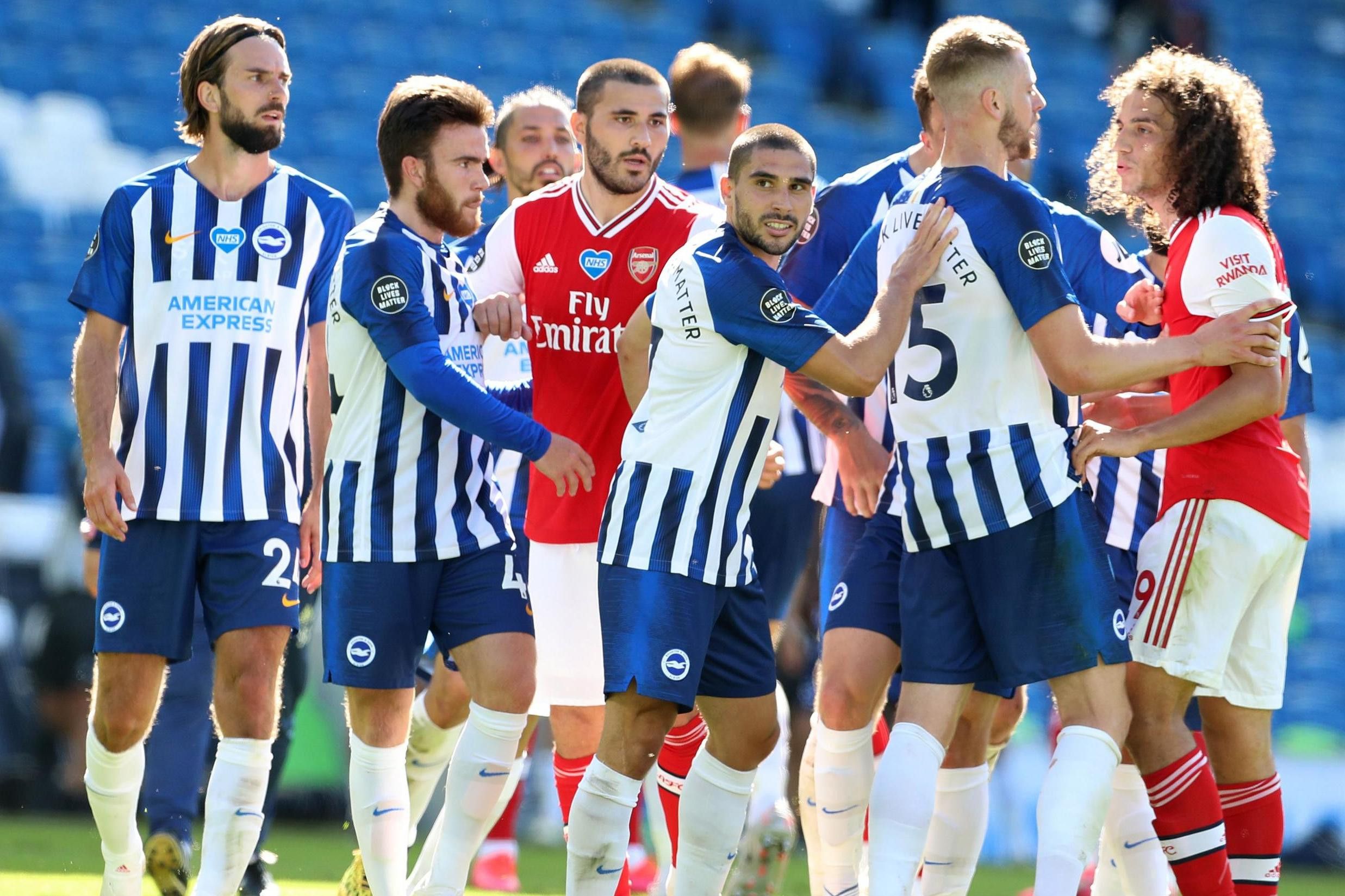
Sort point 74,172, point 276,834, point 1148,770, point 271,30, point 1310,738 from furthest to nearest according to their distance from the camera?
point 74,172 → point 1310,738 → point 276,834 → point 271,30 → point 1148,770

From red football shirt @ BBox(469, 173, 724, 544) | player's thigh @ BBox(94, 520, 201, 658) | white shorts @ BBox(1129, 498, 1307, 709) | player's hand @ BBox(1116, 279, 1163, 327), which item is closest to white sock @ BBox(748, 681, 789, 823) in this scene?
red football shirt @ BBox(469, 173, 724, 544)

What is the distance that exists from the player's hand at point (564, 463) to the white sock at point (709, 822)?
772 millimetres

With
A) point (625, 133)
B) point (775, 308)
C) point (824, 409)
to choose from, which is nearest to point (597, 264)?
point (625, 133)

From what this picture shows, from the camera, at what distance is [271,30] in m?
4.78

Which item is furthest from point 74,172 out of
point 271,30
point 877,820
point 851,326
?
point 877,820

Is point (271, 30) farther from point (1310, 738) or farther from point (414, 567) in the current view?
point (1310, 738)

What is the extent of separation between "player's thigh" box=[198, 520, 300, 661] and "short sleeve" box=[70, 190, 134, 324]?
684 millimetres

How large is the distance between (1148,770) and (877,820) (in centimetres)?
76

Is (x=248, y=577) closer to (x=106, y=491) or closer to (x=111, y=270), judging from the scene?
(x=106, y=491)

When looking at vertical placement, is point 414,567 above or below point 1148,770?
above

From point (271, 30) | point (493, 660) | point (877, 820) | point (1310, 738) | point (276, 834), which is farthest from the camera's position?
point (1310, 738)

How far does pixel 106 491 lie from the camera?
442cm

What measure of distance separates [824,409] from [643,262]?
803 mm

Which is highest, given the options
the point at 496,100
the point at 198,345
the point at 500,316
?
the point at 496,100
